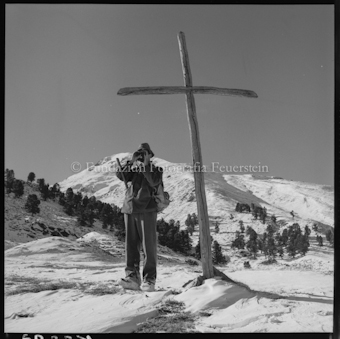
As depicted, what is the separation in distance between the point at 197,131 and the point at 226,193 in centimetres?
261

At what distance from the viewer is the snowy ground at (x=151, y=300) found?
4023 millimetres

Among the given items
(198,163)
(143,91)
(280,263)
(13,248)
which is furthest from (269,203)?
(13,248)

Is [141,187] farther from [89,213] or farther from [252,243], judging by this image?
[252,243]

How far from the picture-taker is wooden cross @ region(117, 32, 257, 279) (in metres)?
4.62

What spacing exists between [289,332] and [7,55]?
192 inches

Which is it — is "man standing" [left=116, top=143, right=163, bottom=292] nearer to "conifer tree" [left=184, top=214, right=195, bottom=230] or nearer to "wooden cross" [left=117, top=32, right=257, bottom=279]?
"wooden cross" [left=117, top=32, right=257, bottom=279]

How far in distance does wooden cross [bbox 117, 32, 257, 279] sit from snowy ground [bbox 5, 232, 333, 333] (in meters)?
0.33

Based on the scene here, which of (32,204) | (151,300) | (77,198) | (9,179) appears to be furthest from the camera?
(77,198)

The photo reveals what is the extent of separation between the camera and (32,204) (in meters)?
6.66

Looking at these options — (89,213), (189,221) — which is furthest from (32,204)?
(189,221)

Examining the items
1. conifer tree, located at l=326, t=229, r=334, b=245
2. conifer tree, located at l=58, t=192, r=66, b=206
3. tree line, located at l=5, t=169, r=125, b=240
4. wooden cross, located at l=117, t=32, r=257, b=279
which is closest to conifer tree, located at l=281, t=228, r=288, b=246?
conifer tree, located at l=326, t=229, r=334, b=245

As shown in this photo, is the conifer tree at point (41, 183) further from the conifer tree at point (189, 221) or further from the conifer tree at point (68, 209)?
the conifer tree at point (189, 221)

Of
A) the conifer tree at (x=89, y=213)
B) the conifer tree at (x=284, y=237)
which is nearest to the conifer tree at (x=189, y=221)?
the conifer tree at (x=284, y=237)

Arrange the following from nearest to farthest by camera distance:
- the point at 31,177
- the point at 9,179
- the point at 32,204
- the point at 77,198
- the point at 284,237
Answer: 1. the point at 31,177
2. the point at 9,179
3. the point at 32,204
4. the point at 284,237
5. the point at 77,198
